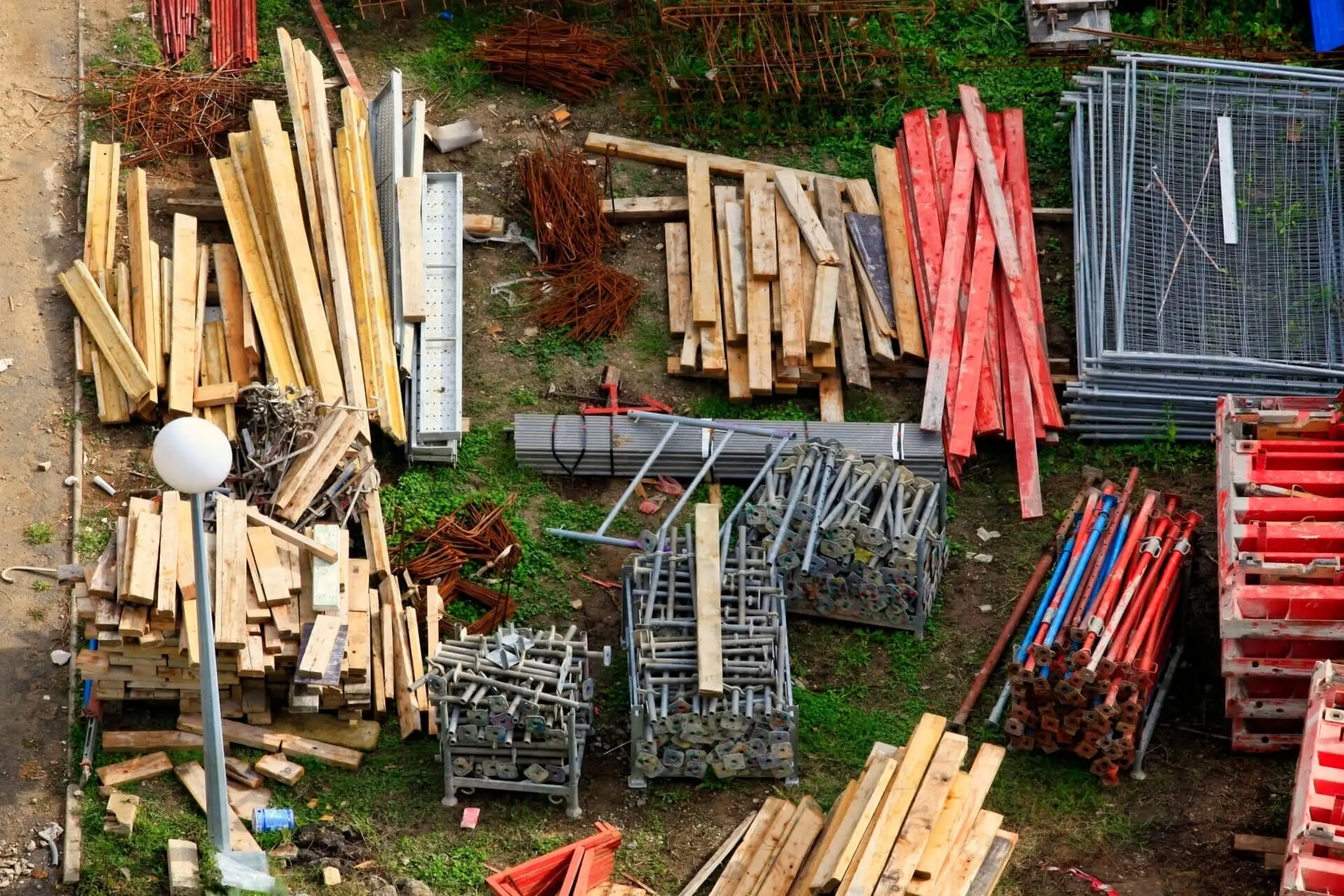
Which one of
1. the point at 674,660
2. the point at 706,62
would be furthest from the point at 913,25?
the point at 674,660

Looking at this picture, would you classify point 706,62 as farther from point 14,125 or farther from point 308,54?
point 14,125

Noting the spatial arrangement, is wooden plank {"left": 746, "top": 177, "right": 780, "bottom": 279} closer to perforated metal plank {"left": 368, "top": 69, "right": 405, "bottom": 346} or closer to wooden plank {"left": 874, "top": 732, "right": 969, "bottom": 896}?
perforated metal plank {"left": 368, "top": 69, "right": 405, "bottom": 346}

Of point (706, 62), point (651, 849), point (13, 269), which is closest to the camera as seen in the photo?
point (651, 849)

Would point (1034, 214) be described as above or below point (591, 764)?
above

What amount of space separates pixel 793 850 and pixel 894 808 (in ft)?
3.48

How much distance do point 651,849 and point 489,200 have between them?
6855 millimetres

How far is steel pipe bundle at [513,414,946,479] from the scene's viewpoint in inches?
706

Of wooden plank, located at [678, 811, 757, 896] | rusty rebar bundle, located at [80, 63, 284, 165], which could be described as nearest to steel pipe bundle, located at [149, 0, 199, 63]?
rusty rebar bundle, located at [80, 63, 284, 165]

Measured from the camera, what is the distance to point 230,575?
624 inches

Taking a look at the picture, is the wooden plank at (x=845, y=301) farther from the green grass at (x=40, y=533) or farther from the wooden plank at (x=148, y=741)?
the green grass at (x=40, y=533)

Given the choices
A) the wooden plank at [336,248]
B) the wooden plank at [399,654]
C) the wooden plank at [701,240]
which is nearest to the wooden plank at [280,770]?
the wooden plank at [399,654]

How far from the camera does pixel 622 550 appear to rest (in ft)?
57.8

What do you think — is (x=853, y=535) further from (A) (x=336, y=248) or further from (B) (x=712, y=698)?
(A) (x=336, y=248)

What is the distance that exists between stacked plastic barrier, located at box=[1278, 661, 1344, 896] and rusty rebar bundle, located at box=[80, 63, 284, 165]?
10.8m
